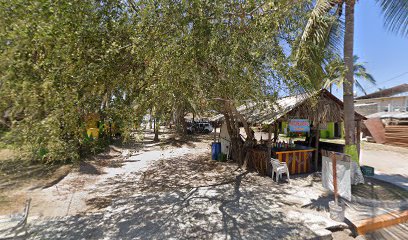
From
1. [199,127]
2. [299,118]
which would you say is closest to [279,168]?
[299,118]

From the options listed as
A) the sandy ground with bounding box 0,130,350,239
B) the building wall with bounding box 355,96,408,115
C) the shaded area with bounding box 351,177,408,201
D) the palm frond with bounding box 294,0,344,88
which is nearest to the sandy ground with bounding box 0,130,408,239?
the sandy ground with bounding box 0,130,350,239

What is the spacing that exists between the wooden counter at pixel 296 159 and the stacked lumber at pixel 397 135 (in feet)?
38.0

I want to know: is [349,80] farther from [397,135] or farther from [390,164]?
[397,135]

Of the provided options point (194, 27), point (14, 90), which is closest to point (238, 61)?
point (194, 27)

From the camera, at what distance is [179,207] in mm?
6145

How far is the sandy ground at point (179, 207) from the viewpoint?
489 centimetres

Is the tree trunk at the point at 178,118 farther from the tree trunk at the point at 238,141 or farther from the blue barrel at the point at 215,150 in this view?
the tree trunk at the point at 238,141

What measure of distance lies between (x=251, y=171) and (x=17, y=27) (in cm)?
865

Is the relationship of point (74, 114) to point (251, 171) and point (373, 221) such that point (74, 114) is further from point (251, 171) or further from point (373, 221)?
point (251, 171)

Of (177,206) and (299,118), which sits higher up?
(299,118)

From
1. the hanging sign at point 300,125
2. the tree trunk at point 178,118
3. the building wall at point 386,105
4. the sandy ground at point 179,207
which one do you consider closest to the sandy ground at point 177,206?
the sandy ground at point 179,207

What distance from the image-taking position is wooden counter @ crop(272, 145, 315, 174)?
29.6 ft

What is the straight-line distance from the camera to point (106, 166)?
1138 centimetres

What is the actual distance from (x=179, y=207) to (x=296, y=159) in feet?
17.6
